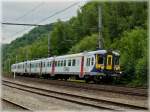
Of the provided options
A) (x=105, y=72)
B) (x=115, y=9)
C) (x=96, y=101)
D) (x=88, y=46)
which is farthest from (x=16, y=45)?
(x=96, y=101)

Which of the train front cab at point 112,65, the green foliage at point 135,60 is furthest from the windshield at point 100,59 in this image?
the green foliage at point 135,60

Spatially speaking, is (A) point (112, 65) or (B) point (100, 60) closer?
(B) point (100, 60)

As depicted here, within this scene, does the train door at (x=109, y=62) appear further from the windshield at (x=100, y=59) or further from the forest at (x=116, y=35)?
the forest at (x=116, y=35)

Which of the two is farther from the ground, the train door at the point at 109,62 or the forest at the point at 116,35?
the forest at the point at 116,35

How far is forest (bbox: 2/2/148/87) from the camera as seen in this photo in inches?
1099

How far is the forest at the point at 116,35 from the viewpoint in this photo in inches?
1099

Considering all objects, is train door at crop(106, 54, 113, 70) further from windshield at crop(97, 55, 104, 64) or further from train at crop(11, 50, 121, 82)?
windshield at crop(97, 55, 104, 64)

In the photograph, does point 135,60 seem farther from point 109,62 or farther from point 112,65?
point 109,62

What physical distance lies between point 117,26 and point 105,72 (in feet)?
94.8

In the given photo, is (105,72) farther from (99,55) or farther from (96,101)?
(96,101)

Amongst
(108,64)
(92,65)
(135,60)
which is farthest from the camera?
(135,60)

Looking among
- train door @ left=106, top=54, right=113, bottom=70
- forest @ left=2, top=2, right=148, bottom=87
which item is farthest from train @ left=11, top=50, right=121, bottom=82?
forest @ left=2, top=2, right=148, bottom=87

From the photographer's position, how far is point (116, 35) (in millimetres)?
53719

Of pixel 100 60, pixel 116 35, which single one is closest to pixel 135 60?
pixel 100 60
